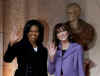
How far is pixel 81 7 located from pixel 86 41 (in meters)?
0.27

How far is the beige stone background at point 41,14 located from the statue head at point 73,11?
7cm

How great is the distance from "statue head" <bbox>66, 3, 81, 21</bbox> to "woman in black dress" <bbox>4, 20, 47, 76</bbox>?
28 centimetres

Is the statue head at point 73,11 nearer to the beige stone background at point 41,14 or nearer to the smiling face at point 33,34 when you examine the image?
the beige stone background at point 41,14

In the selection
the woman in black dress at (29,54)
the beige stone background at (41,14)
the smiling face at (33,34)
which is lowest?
the woman in black dress at (29,54)

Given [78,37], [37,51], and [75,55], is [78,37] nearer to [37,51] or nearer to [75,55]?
[75,55]

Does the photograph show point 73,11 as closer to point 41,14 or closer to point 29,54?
point 41,14

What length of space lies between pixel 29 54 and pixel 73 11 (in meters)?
0.47

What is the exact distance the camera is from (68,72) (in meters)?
1.38

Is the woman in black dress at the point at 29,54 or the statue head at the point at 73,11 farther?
the statue head at the point at 73,11

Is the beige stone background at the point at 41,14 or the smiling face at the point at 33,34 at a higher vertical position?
the beige stone background at the point at 41,14

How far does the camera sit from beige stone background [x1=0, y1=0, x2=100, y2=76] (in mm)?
1562

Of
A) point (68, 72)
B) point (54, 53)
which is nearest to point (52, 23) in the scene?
point (54, 53)

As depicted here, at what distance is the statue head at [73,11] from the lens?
1.57 metres

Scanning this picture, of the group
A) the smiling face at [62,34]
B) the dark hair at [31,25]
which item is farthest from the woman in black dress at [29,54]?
the smiling face at [62,34]
